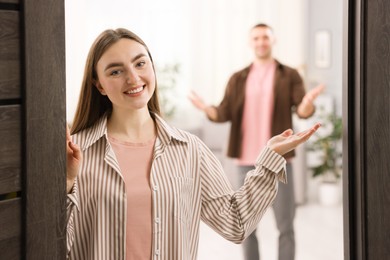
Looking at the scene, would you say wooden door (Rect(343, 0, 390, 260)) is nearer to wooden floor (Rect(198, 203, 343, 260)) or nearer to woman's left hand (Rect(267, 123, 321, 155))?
woman's left hand (Rect(267, 123, 321, 155))

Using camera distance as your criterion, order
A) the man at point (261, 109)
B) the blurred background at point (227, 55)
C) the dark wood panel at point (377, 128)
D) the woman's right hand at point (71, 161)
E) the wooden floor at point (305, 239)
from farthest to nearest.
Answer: the blurred background at point (227, 55) → the wooden floor at point (305, 239) → the man at point (261, 109) → the dark wood panel at point (377, 128) → the woman's right hand at point (71, 161)

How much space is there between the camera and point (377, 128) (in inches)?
56.0

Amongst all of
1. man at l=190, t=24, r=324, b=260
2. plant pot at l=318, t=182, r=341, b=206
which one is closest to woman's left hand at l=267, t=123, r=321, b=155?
man at l=190, t=24, r=324, b=260

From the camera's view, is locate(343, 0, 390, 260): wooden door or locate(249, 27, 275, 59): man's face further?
locate(249, 27, 275, 59): man's face

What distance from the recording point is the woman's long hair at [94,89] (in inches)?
52.0

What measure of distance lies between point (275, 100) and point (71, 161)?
2.01 meters

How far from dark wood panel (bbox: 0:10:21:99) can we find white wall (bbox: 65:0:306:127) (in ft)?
13.2

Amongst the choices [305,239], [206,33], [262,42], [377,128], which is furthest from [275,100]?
[206,33]

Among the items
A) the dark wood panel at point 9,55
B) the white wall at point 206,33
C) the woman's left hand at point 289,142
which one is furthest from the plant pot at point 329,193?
the dark wood panel at point 9,55

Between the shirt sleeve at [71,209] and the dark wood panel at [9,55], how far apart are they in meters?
0.24

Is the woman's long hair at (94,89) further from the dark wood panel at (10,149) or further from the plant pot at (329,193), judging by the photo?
the plant pot at (329,193)

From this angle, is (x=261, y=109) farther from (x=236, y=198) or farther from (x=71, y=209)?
(x=71, y=209)

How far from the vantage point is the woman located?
128 centimetres

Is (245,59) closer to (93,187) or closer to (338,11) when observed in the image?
(338,11)
